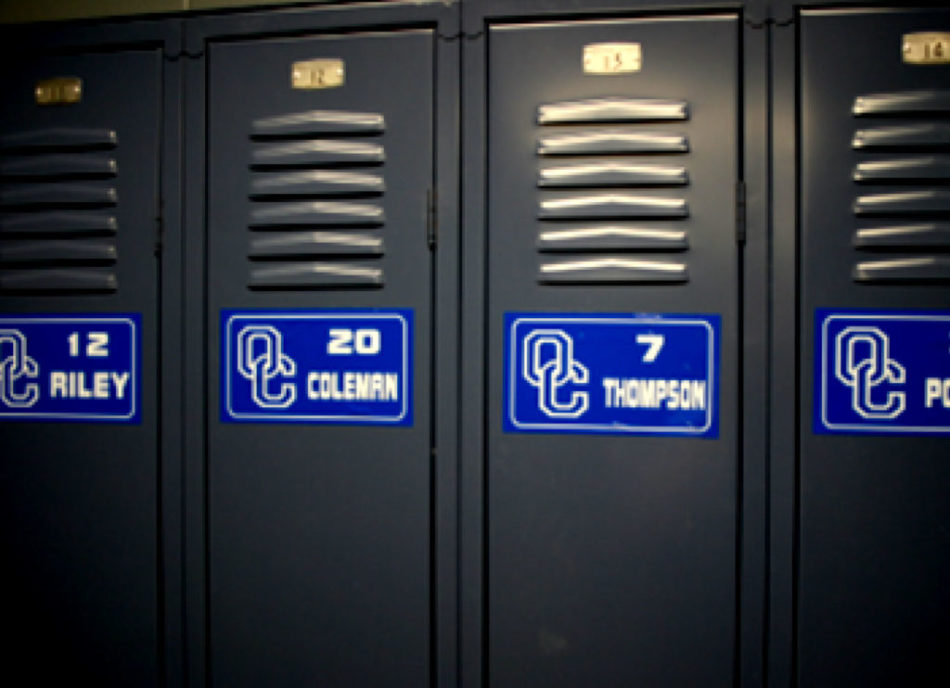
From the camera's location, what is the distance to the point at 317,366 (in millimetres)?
1437

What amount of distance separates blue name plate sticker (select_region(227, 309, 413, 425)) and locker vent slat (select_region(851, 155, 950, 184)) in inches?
46.2

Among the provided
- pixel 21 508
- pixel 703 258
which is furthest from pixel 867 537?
pixel 21 508

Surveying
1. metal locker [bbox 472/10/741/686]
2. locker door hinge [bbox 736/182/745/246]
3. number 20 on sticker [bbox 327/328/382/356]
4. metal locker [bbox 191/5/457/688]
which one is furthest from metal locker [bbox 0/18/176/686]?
locker door hinge [bbox 736/182/745/246]

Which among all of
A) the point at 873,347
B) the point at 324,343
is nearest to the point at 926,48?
the point at 873,347

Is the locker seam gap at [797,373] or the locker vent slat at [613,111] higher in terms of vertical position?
the locker vent slat at [613,111]

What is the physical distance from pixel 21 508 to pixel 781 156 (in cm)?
224

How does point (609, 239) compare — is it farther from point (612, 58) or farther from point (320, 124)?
point (320, 124)

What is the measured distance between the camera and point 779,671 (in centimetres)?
A: 133

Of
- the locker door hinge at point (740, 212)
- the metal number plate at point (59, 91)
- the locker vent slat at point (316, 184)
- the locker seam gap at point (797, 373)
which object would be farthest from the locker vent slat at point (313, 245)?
the locker seam gap at point (797, 373)

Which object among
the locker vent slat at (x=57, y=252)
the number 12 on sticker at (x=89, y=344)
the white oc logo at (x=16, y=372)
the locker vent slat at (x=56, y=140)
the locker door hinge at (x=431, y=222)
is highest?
the locker vent slat at (x=56, y=140)

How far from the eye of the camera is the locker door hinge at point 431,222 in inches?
55.6

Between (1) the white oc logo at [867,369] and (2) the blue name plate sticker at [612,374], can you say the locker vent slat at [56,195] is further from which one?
(1) the white oc logo at [867,369]

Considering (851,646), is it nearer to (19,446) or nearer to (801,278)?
(801,278)

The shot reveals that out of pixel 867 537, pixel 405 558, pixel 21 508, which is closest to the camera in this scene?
pixel 867 537
